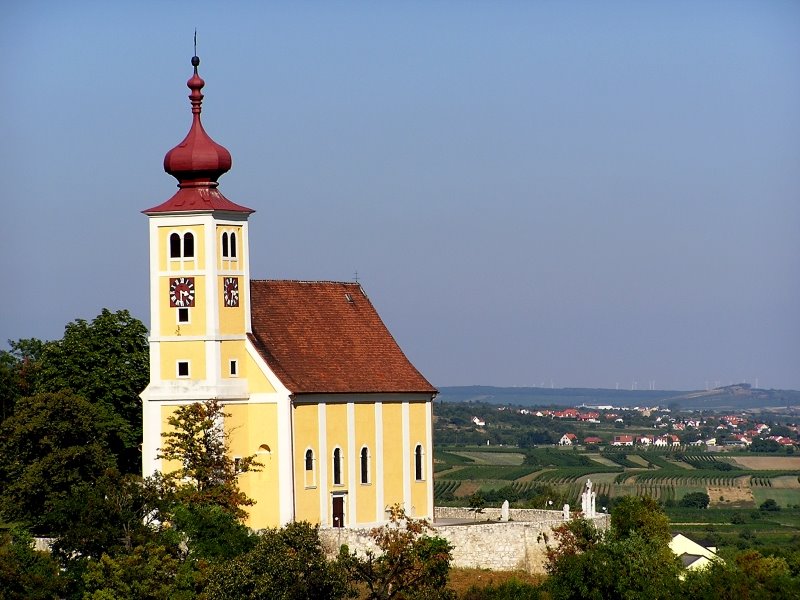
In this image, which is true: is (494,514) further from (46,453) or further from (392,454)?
(46,453)

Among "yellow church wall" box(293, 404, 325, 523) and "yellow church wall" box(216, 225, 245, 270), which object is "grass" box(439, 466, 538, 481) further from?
"yellow church wall" box(216, 225, 245, 270)

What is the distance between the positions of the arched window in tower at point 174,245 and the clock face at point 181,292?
0.74 metres

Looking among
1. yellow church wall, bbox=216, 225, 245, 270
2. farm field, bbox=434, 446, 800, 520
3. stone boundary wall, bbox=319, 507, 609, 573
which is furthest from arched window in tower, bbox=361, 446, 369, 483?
farm field, bbox=434, 446, 800, 520

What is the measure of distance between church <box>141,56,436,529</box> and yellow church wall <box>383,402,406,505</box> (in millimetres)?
1403

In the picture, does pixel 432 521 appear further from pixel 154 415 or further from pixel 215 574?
pixel 215 574

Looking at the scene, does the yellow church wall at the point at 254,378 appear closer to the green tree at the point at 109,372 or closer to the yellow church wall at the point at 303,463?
the yellow church wall at the point at 303,463

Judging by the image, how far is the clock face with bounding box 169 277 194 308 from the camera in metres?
62.3

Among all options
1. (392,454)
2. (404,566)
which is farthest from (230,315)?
(404,566)

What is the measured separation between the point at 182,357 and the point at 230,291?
99.8 inches

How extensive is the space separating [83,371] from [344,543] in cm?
1339

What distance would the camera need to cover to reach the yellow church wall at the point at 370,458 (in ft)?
214

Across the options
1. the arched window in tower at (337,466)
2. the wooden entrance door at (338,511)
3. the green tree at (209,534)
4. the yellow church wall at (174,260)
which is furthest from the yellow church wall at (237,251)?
the green tree at (209,534)

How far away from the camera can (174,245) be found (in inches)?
2454

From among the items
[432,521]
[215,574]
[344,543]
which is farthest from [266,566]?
[432,521]
